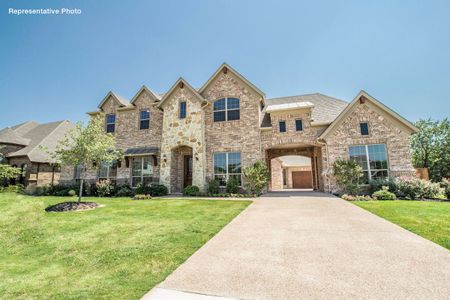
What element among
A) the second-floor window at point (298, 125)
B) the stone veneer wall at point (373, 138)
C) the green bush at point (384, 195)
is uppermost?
the second-floor window at point (298, 125)

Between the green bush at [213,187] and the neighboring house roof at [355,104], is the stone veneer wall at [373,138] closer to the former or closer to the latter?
the neighboring house roof at [355,104]

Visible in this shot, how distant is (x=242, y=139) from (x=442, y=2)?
12.2 metres

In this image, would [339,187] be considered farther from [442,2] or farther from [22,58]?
[22,58]

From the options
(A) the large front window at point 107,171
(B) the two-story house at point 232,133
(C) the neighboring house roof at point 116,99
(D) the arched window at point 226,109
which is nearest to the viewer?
(B) the two-story house at point 232,133

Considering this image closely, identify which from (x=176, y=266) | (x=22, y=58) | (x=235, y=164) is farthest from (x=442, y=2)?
(x=22, y=58)

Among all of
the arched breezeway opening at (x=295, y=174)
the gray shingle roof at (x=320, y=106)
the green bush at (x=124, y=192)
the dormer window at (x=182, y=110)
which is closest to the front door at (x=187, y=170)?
the dormer window at (x=182, y=110)

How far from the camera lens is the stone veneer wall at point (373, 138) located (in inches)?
517

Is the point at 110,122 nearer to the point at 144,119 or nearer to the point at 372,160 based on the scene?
the point at 144,119

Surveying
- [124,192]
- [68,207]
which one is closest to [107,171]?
[124,192]

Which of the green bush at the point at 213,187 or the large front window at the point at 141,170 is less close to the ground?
the large front window at the point at 141,170

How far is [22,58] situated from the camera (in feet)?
35.7

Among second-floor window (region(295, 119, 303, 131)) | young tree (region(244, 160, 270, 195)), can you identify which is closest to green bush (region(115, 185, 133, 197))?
young tree (region(244, 160, 270, 195))

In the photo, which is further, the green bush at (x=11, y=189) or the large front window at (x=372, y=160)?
the green bush at (x=11, y=189)

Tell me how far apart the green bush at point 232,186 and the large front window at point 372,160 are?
8.16 m
